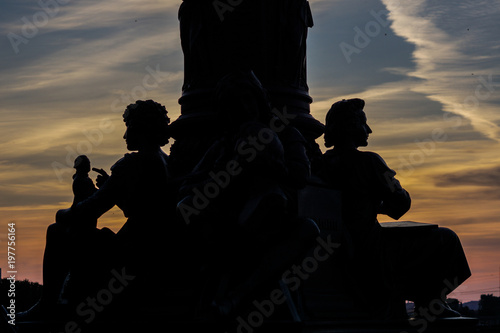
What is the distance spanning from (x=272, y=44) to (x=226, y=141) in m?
2.22

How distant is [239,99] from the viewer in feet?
32.7

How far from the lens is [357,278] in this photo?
1115cm

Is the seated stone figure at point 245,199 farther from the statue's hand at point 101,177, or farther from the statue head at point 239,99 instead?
the statue's hand at point 101,177

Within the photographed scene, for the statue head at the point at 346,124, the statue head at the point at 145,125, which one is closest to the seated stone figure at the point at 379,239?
the statue head at the point at 346,124

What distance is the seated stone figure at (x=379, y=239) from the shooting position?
36.6ft

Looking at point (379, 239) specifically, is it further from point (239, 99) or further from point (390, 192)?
point (239, 99)

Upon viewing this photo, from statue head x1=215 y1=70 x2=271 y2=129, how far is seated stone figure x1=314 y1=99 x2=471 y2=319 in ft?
5.39

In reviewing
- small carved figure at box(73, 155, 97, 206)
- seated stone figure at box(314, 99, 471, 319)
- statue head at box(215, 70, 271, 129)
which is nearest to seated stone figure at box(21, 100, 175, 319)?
small carved figure at box(73, 155, 97, 206)

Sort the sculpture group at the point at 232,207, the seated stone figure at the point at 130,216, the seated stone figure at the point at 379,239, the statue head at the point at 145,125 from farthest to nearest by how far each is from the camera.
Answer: the seated stone figure at the point at 379,239 < the statue head at the point at 145,125 < the seated stone figure at the point at 130,216 < the sculpture group at the point at 232,207

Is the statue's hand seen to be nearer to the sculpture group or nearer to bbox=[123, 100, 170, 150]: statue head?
the sculpture group

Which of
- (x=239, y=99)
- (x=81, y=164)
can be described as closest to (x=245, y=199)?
(x=239, y=99)

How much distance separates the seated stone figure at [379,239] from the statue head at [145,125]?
6.12 ft

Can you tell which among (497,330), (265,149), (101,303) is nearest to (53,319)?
(101,303)

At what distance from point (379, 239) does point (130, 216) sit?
8.98ft
